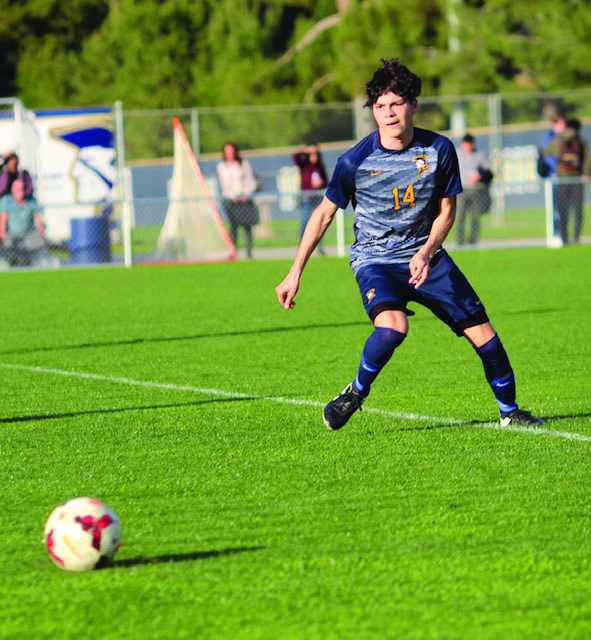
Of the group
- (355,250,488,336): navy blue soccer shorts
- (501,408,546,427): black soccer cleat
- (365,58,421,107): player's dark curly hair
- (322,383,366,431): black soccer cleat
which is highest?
(365,58,421,107): player's dark curly hair

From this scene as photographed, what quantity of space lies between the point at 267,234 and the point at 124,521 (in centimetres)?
2420

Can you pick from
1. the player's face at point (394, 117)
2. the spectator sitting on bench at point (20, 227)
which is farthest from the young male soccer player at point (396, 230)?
the spectator sitting on bench at point (20, 227)

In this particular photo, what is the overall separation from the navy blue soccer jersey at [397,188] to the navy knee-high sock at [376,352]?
406 mm

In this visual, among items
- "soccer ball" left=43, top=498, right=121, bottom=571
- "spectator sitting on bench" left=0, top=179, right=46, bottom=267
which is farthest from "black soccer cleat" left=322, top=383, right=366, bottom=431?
"spectator sitting on bench" left=0, top=179, right=46, bottom=267

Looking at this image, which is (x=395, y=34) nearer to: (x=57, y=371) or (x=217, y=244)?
(x=217, y=244)

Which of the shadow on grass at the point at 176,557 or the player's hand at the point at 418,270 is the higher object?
the player's hand at the point at 418,270

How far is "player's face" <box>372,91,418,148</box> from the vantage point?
21.0 feet

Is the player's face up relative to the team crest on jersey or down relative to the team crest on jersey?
up

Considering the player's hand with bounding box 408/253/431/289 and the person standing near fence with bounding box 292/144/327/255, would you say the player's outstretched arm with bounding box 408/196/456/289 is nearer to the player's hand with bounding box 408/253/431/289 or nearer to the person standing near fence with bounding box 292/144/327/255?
the player's hand with bounding box 408/253/431/289

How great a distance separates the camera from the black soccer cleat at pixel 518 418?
692 cm

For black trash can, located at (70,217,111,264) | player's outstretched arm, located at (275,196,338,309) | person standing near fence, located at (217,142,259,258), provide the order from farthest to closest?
black trash can, located at (70,217,111,264) → person standing near fence, located at (217,142,259,258) → player's outstretched arm, located at (275,196,338,309)

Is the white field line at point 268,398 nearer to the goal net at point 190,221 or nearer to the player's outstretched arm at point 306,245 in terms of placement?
the player's outstretched arm at point 306,245

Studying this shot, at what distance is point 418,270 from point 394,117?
78 cm

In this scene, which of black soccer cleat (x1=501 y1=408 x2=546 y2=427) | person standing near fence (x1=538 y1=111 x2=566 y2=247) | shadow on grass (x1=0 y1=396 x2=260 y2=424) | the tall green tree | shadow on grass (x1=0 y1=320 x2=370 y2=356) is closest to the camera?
black soccer cleat (x1=501 y1=408 x2=546 y2=427)
